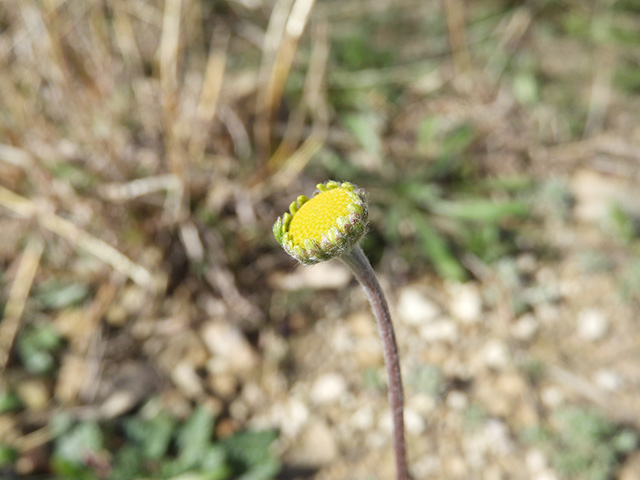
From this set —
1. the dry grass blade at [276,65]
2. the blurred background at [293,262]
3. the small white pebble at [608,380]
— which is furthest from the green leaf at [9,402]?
the small white pebble at [608,380]

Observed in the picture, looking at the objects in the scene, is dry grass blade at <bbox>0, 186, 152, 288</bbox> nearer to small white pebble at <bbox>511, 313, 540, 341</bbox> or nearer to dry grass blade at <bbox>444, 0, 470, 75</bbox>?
small white pebble at <bbox>511, 313, 540, 341</bbox>

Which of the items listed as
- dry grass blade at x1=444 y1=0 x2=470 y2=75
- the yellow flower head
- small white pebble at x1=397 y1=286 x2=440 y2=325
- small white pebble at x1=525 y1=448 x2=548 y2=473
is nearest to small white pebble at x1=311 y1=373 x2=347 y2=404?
small white pebble at x1=397 y1=286 x2=440 y2=325

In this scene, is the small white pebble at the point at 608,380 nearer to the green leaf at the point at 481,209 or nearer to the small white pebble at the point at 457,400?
the small white pebble at the point at 457,400

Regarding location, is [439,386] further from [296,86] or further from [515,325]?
[296,86]

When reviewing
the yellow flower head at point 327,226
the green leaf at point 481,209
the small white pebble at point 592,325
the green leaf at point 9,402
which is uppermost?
the yellow flower head at point 327,226

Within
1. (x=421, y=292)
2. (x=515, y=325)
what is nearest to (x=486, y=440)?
(x=515, y=325)
